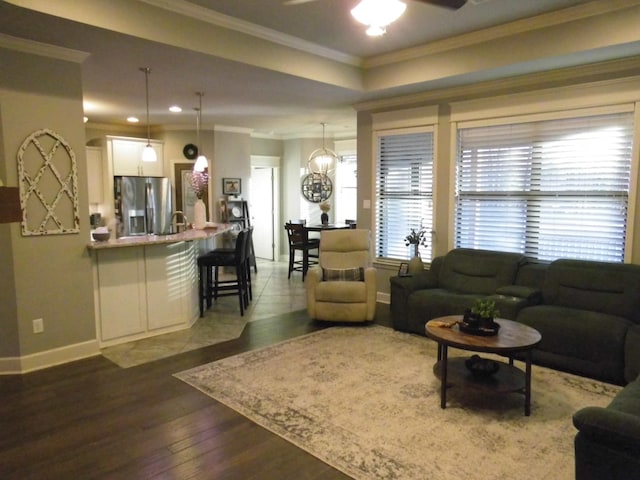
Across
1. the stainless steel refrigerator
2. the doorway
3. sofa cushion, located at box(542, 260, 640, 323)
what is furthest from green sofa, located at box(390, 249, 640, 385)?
the doorway

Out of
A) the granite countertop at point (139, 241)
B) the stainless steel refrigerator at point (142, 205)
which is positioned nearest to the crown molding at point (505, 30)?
the granite countertop at point (139, 241)

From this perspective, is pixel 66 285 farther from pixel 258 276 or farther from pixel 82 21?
pixel 258 276

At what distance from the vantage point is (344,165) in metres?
8.77

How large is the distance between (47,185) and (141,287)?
4.10 ft


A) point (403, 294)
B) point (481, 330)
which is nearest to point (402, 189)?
point (403, 294)

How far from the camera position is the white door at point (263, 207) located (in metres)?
9.31

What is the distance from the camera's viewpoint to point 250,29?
390 cm

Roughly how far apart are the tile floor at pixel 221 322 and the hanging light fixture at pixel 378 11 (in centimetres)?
320

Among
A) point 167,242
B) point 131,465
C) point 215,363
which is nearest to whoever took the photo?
point 131,465

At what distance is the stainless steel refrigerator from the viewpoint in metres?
7.19

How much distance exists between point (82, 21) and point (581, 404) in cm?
428

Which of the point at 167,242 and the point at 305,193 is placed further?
the point at 305,193

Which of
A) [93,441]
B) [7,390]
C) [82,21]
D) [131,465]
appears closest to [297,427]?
[131,465]

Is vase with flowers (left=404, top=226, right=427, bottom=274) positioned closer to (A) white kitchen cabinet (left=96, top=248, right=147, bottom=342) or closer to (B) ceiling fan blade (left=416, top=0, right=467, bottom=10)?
(A) white kitchen cabinet (left=96, top=248, right=147, bottom=342)
